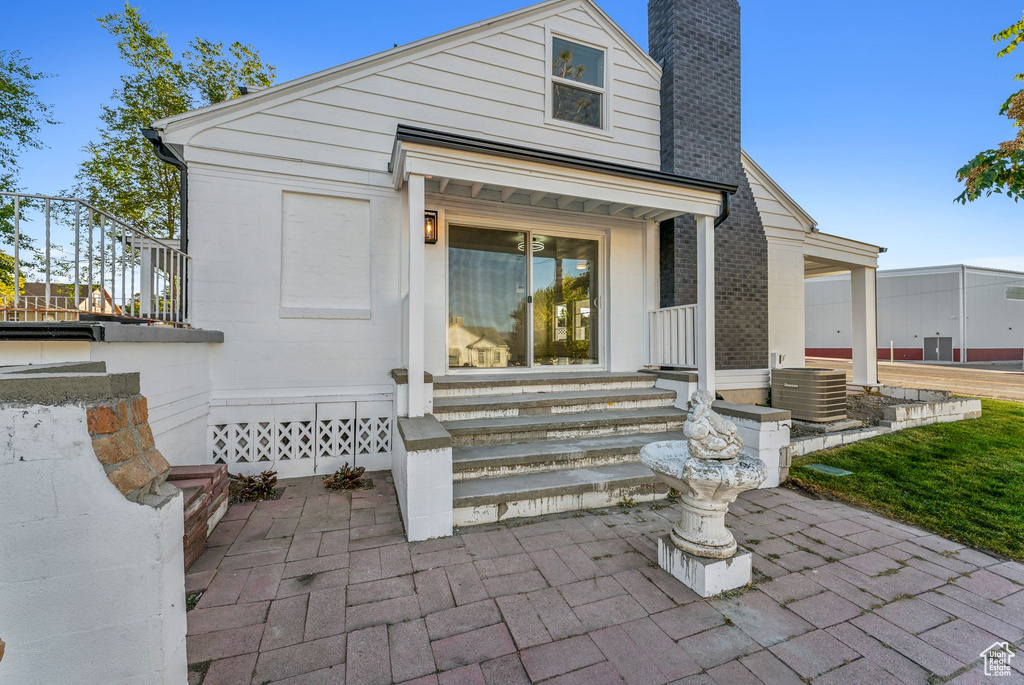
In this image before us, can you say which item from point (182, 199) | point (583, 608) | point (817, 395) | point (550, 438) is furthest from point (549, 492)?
point (182, 199)

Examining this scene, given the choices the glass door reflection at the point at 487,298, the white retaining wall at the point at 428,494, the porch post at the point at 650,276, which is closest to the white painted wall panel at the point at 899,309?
the porch post at the point at 650,276

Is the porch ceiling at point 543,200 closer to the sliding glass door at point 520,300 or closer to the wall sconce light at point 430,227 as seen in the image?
the wall sconce light at point 430,227

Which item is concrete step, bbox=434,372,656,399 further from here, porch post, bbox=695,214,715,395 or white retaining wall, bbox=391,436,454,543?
white retaining wall, bbox=391,436,454,543

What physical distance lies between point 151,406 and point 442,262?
3.02 meters

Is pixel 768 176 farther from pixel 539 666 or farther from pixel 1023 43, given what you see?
pixel 539 666

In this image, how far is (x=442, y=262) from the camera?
4.84 m

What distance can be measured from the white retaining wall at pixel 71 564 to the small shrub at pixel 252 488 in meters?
2.65

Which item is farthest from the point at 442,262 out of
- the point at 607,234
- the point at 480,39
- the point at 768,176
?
the point at 768,176

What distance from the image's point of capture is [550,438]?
12.7 feet

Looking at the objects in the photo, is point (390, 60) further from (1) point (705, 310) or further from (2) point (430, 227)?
(1) point (705, 310)

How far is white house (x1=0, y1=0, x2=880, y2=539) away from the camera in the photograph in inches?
141

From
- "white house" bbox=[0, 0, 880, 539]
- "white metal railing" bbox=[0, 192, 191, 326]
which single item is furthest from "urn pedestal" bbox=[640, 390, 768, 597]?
"white metal railing" bbox=[0, 192, 191, 326]

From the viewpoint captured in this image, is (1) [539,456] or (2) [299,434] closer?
(1) [539,456]

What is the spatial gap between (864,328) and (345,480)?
8.88 meters
